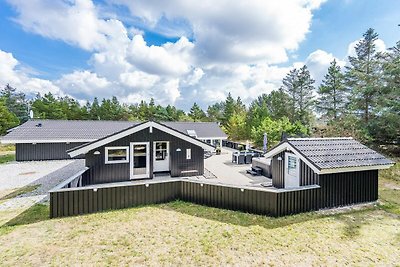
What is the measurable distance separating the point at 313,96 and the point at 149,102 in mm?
34633

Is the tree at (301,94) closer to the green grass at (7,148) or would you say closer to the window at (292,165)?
the window at (292,165)

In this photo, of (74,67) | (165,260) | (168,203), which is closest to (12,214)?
(168,203)

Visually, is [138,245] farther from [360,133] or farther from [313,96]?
[313,96]

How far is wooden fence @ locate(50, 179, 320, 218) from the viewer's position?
260 inches

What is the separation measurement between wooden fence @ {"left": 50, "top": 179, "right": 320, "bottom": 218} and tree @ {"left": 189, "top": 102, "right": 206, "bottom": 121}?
39.1m

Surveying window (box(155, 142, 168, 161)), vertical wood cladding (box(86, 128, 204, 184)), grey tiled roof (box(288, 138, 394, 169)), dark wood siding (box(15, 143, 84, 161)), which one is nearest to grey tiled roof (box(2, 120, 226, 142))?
dark wood siding (box(15, 143, 84, 161))

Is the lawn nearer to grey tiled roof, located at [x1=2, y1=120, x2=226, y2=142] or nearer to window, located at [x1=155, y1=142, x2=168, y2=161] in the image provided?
window, located at [x1=155, y1=142, x2=168, y2=161]

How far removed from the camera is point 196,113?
4875 centimetres

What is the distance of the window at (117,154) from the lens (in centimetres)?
1032

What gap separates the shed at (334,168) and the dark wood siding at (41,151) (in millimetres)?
18070

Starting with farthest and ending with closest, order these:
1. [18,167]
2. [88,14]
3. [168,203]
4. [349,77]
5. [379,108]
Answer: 1. [349,77]
2. [379,108]
3. [18,167]
4. [88,14]
5. [168,203]

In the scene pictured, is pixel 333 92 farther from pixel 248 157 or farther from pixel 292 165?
pixel 292 165

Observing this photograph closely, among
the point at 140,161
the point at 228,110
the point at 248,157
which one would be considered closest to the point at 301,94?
the point at 228,110

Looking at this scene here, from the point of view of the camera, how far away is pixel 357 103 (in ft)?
66.6
